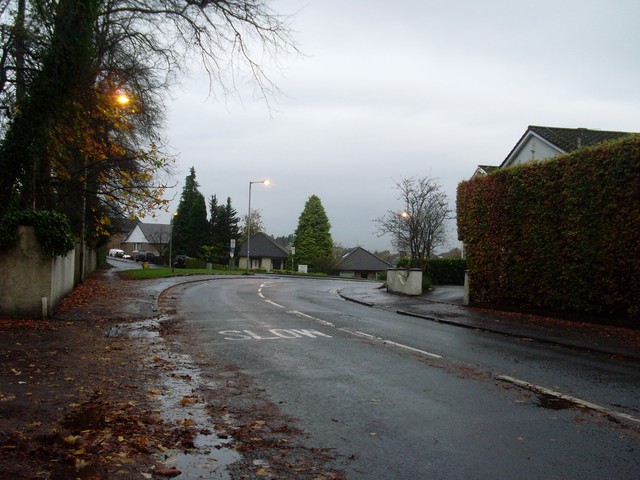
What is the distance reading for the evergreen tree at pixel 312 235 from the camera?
9075 cm

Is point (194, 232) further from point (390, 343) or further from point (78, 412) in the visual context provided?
point (78, 412)

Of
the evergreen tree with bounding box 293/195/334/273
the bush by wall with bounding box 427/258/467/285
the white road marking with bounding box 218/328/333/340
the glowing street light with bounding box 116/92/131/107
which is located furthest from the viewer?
the evergreen tree with bounding box 293/195/334/273

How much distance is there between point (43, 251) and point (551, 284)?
14756 millimetres

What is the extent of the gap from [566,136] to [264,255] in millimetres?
63721

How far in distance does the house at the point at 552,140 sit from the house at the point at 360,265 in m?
51.7

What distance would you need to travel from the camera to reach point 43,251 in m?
12.9

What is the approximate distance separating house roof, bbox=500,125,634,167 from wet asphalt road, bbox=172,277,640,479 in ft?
68.4

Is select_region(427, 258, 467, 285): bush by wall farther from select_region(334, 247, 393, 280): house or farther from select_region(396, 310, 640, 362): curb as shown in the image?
select_region(334, 247, 393, 280): house

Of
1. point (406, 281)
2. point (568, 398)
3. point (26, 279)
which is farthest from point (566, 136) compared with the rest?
point (26, 279)

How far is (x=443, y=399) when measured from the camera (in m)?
6.57

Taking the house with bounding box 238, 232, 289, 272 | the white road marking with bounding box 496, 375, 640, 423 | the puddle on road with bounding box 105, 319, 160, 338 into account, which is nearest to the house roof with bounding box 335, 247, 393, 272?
the house with bounding box 238, 232, 289, 272

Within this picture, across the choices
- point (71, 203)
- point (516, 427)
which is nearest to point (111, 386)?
point (516, 427)

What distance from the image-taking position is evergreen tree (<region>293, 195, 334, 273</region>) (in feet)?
298

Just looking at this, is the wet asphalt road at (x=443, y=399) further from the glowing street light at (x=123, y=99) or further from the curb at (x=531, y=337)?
the glowing street light at (x=123, y=99)
